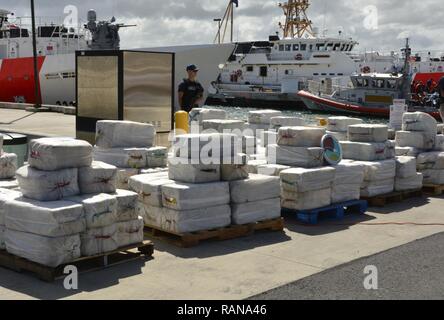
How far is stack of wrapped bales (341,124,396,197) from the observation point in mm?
9141

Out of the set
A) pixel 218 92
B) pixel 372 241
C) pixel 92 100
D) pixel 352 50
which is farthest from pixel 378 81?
pixel 372 241

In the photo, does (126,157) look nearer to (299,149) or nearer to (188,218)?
(188,218)

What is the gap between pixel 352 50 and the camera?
5131 centimetres

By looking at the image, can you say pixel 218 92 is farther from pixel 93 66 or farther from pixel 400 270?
pixel 400 270

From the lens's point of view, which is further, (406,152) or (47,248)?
(406,152)

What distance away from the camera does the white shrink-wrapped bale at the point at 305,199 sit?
311 inches

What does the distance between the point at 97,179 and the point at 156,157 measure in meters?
2.47

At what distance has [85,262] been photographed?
603 centimetres

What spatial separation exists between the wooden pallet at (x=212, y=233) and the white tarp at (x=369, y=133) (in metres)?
2.79

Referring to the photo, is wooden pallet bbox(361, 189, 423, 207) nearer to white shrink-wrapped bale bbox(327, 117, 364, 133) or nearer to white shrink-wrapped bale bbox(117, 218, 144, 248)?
white shrink-wrapped bale bbox(327, 117, 364, 133)

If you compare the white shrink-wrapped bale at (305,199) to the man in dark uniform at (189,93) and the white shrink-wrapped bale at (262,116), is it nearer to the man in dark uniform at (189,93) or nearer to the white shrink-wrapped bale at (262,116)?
the white shrink-wrapped bale at (262,116)

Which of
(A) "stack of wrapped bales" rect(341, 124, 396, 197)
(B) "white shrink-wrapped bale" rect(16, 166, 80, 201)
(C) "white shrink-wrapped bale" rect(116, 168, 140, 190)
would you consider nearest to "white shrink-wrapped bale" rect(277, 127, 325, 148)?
(A) "stack of wrapped bales" rect(341, 124, 396, 197)

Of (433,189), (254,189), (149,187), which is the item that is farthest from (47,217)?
(433,189)

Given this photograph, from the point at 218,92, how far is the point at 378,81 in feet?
65.6
